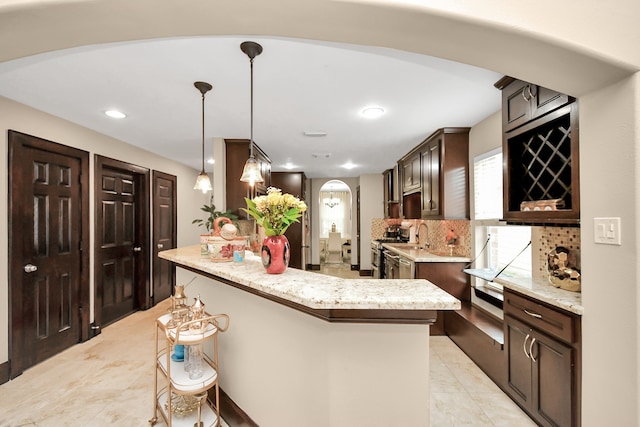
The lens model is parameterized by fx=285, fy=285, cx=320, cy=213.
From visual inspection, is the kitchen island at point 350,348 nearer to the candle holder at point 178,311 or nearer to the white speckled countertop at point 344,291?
the white speckled countertop at point 344,291

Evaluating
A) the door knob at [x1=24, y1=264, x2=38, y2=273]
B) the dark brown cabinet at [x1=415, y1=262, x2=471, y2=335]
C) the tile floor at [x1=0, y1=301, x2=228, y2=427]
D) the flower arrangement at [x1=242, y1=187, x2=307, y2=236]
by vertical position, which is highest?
the flower arrangement at [x1=242, y1=187, x2=307, y2=236]

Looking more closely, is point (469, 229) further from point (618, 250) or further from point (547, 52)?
point (547, 52)

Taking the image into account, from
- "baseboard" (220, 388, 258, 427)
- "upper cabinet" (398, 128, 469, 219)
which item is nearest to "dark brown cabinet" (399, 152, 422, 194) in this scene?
"upper cabinet" (398, 128, 469, 219)

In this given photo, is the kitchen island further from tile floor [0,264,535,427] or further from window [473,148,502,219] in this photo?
window [473,148,502,219]

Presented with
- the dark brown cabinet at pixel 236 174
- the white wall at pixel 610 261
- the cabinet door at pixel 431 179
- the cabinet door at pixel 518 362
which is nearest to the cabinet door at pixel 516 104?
the white wall at pixel 610 261

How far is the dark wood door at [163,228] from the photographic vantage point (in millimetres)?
4613

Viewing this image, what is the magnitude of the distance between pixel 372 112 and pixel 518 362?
95.6 inches

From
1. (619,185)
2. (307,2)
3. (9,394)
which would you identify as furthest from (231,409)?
(619,185)

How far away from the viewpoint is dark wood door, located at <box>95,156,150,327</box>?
3.61 meters

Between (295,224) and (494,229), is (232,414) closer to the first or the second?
(494,229)

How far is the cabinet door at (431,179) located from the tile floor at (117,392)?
1605mm

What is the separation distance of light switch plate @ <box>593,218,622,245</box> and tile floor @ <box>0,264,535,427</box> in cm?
142

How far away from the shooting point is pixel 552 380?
5.62 ft

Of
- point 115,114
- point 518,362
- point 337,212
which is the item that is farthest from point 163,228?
point 337,212
